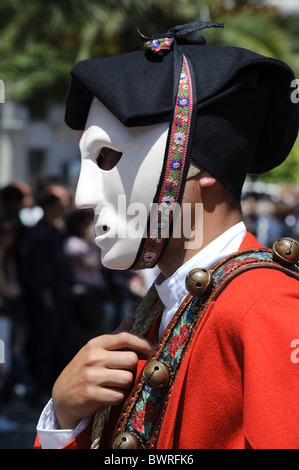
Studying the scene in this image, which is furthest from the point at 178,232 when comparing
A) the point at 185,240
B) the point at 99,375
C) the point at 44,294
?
the point at 44,294

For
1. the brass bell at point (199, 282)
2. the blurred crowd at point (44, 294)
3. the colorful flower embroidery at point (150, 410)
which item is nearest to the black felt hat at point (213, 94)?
the brass bell at point (199, 282)

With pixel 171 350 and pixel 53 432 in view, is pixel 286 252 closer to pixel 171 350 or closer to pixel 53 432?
pixel 171 350

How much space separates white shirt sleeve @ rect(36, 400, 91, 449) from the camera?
1.63 m

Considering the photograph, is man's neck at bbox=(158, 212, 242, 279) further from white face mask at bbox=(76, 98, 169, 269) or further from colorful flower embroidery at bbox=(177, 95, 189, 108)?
colorful flower embroidery at bbox=(177, 95, 189, 108)

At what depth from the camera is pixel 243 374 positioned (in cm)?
136

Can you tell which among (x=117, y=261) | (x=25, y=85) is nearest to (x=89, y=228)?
(x=117, y=261)

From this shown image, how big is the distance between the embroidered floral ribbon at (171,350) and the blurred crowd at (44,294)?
4382 mm

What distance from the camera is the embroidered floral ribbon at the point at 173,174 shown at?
4.99 ft

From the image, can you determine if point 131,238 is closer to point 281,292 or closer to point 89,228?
point 281,292

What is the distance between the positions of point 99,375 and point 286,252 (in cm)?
47

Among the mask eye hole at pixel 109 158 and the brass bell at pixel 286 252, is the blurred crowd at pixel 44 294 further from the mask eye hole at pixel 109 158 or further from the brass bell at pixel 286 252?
the brass bell at pixel 286 252

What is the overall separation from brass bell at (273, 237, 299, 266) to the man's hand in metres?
0.34

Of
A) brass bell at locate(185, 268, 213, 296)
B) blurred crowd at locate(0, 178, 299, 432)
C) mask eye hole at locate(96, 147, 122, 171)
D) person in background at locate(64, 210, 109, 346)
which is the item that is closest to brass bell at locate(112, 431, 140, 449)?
brass bell at locate(185, 268, 213, 296)

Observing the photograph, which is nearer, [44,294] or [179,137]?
[179,137]
